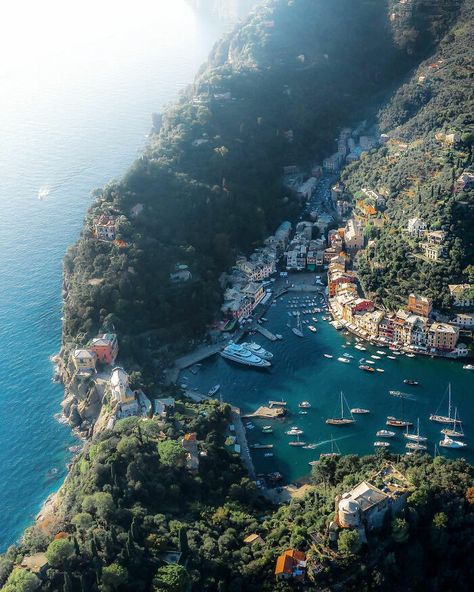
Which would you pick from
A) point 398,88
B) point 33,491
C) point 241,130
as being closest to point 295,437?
point 33,491

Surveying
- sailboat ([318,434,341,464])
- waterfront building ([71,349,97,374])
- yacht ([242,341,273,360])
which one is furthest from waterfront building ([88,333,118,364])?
sailboat ([318,434,341,464])

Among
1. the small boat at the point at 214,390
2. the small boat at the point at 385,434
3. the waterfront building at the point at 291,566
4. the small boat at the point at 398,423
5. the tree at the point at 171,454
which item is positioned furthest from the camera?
the small boat at the point at 214,390

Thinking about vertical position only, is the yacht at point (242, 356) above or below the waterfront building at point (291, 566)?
above

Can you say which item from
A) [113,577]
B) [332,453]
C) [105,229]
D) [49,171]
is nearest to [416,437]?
[332,453]

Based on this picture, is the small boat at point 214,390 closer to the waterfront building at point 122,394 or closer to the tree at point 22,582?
the waterfront building at point 122,394

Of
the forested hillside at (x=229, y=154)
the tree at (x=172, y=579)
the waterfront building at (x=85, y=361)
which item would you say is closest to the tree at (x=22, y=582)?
the tree at (x=172, y=579)

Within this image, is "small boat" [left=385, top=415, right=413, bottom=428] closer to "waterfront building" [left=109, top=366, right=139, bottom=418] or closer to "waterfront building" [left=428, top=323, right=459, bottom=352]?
"waterfront building" [left=428, top=323, right=459, bottom=352]
